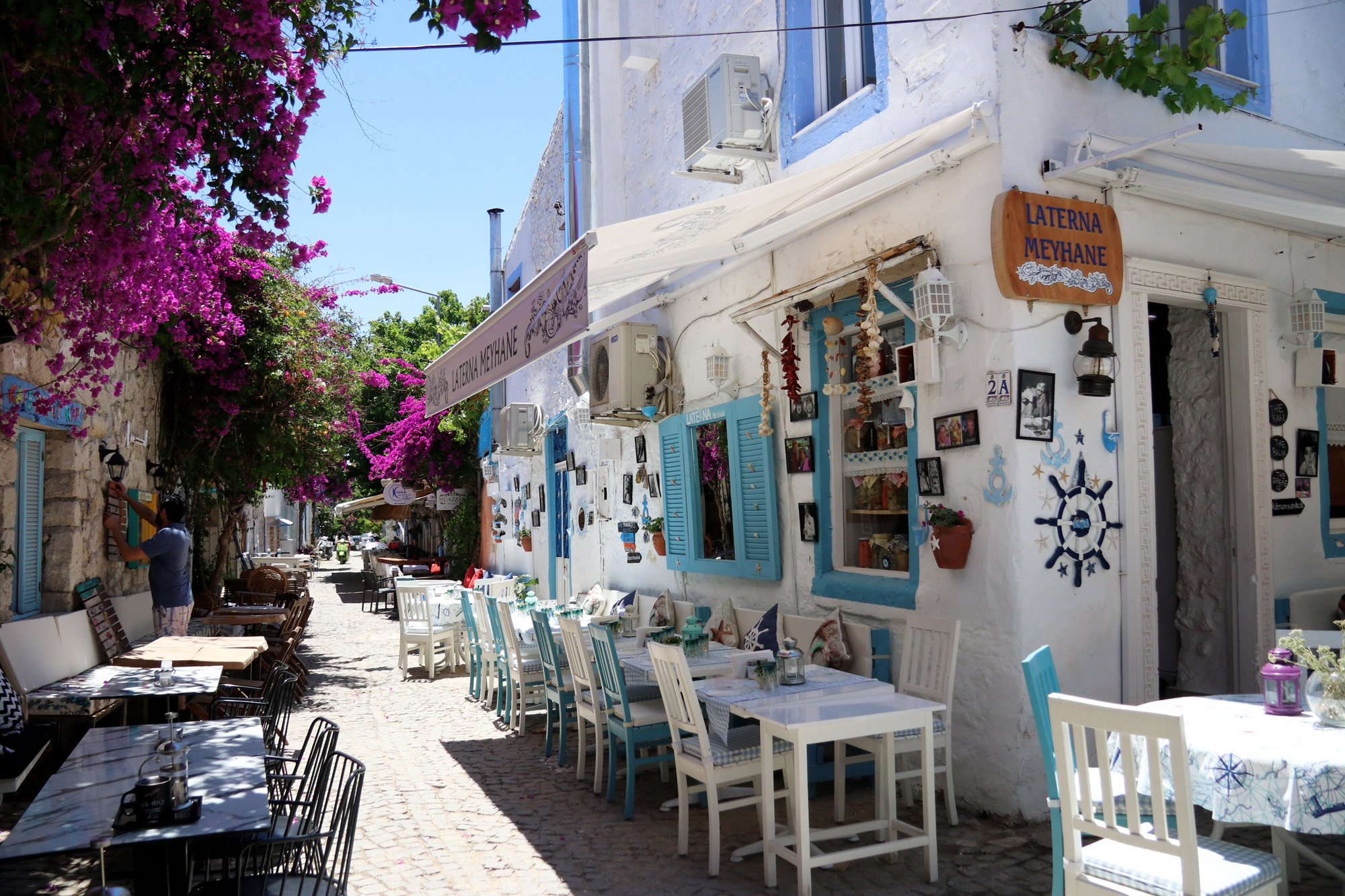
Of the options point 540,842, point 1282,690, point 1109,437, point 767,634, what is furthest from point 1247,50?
point 540,842

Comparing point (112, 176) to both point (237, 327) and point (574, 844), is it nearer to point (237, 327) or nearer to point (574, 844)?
point (574, 844)

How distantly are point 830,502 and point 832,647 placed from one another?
1.05m

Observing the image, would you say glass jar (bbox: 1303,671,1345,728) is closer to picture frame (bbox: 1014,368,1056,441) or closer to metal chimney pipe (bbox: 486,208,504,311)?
picture frame (bbox: 1014,368,1056,441)

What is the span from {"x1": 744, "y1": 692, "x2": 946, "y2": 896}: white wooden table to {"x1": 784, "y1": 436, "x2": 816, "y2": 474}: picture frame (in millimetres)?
2247

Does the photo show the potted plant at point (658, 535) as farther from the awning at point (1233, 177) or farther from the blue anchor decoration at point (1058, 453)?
the awning at point (1233, 177)

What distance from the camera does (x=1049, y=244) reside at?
15.4ft

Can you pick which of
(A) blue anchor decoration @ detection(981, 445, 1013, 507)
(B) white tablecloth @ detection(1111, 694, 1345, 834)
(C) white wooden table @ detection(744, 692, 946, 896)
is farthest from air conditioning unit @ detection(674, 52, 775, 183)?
(B) white tablecloth @ detection(1111, 694, 1345, 834)

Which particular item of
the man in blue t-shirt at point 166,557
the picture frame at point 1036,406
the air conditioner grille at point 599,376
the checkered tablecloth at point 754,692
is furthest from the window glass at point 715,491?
the man in blue t-shirt at point 166,557

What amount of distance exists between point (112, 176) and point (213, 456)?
7.45 metres

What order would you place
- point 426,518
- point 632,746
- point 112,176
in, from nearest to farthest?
1. point 112,176
2. point 632,746
3. point 426,518

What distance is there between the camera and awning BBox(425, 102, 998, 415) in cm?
467

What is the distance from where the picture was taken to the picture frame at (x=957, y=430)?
4805 mm

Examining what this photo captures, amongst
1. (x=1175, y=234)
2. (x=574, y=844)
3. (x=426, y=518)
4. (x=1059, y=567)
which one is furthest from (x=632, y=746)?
(x=426, y=518)

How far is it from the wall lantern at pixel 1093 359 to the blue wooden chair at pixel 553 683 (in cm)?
375
